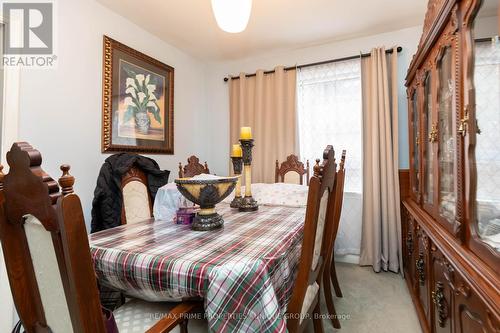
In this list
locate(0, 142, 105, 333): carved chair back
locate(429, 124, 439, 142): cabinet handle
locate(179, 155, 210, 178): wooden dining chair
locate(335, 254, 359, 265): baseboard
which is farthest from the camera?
locate(335, 254, 359, 265): baseboard

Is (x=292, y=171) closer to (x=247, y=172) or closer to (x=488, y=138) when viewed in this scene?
(x=247, y=172)

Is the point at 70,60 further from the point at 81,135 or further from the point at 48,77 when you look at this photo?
the point at 81,135

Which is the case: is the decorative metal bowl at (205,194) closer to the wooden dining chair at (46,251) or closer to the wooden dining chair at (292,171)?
the wooden dining chair at (46,251)

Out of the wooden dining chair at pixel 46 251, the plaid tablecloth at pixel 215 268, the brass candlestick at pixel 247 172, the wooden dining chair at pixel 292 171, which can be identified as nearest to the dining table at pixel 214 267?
the plaid tablecloth at pixel 215 268

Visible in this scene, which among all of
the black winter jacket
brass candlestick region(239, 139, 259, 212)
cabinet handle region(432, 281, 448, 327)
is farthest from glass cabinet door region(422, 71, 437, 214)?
the black winter jacket

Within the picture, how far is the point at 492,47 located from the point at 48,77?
2516mm

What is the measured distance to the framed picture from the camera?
7.70ft

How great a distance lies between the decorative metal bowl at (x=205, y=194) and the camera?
1.22m

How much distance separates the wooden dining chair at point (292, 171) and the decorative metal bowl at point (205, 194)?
5.59ft

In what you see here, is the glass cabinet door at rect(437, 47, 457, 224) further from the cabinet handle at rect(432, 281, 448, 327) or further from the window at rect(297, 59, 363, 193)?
the window at rect(297, 59, 363, 193)

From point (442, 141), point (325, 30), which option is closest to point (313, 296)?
point (442, 141)

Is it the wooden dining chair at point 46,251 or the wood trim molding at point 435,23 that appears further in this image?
the wood trim molding at point 435,23

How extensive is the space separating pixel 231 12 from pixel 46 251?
1.51 meters

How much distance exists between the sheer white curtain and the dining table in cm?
182
